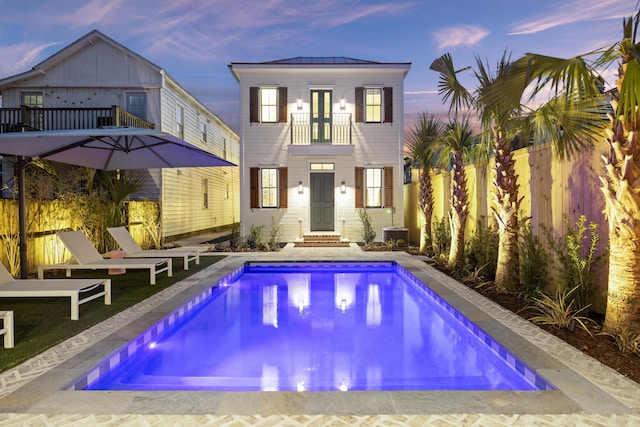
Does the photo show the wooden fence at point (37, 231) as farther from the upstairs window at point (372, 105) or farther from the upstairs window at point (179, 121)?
the upstairs window at point (372, 105)

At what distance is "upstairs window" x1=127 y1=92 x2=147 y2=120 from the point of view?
14.5 metres

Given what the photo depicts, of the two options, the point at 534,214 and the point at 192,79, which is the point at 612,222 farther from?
the point at 192,79

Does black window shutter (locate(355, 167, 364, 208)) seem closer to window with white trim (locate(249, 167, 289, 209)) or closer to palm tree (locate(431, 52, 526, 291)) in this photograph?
window with white trim (locate(249, 167, 289, 209))

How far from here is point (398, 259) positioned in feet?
31.8

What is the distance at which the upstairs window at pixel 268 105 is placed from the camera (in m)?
13.9

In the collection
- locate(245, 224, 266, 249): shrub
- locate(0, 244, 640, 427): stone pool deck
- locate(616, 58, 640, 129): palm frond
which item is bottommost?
locate(0, 244, 640, 427): stone pool deck

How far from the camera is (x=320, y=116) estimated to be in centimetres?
1401

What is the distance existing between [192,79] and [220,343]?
39812 millimetres

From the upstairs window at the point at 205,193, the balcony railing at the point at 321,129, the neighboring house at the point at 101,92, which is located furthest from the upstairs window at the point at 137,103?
the balcony railing at the point at 321,129

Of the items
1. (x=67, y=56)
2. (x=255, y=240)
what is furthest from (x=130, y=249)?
(x=67, y=56)

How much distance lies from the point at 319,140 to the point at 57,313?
34.4 ft

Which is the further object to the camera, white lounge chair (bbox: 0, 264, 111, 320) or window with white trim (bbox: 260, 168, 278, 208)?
window with white trim (bbox: 260, 168, 278, 208)

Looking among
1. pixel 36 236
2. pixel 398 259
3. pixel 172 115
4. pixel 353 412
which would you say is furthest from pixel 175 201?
pixel 353 412

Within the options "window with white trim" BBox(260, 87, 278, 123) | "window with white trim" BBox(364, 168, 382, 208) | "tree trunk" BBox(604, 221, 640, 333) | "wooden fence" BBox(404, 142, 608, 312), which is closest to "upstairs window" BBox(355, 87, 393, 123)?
"window with white trim" BBox(364, 168, 382, 208)
